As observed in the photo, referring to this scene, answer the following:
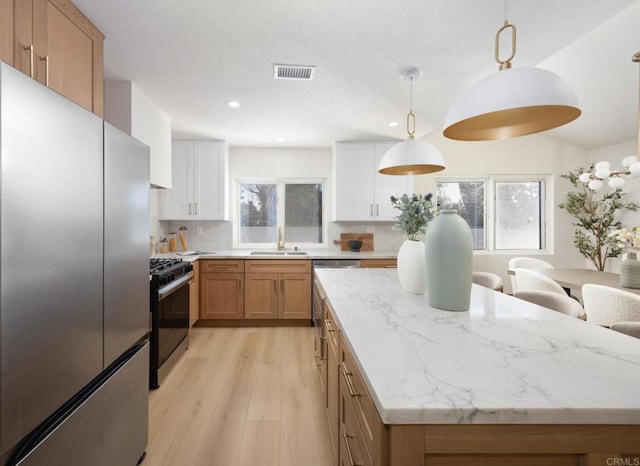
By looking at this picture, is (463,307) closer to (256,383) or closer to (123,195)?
(123,195)

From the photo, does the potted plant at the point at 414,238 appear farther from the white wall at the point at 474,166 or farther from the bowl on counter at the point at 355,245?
the white wall at the point at 474,166

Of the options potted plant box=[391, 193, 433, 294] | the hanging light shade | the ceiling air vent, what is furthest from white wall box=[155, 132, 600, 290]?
the hanging light shade

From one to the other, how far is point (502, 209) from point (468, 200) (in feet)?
1.77

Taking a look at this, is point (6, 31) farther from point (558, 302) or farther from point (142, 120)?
point (558, 302)

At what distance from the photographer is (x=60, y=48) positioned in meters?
1.46

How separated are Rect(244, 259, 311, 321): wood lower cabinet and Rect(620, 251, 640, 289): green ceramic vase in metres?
2.89

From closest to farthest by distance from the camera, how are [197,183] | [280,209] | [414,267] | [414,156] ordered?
[414,267] → [414,156] → [197,183] → [280,209]

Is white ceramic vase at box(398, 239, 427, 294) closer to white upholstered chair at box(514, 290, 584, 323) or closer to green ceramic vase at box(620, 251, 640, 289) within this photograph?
white upholstered chair at box(514, 290, 584, 323)

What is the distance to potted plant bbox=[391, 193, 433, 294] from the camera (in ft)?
5.23

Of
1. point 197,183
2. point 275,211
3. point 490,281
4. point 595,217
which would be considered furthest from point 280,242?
point 595,217

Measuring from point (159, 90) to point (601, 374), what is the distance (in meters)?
3.10

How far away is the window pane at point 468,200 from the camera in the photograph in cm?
461

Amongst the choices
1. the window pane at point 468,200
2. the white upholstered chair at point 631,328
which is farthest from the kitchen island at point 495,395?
the window pane at point 468,200

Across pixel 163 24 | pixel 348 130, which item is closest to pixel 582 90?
pixel 348 130
